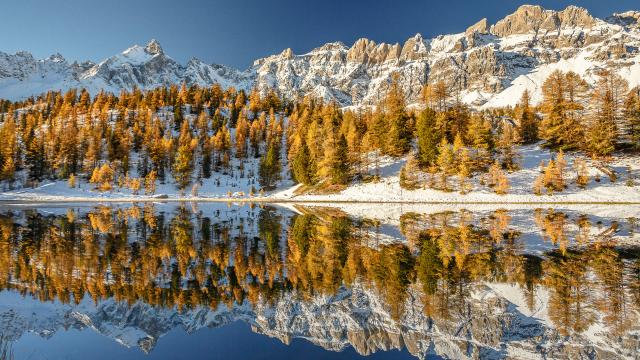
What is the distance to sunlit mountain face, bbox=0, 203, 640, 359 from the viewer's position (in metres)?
9.20

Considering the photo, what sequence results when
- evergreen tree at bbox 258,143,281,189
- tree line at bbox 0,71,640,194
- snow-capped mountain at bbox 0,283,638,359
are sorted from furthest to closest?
evergreen tree at bbox 258,143,281,189
tree line at bbox 0,71,640,194
snow-capped mountain at bbox 0,283,638,359

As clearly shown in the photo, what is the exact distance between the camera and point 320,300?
39.4ft

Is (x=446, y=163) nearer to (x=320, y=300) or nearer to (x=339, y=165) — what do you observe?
(x=339, y=165)

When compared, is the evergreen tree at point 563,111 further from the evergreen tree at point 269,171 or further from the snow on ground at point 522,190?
the evergreen tree at point 269,171

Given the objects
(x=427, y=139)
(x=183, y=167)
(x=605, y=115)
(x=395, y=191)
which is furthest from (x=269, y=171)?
(x=605, y=115)

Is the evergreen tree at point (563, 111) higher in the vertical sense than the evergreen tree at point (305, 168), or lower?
higher

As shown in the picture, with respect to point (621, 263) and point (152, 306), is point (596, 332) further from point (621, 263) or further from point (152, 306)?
point (152, 306)

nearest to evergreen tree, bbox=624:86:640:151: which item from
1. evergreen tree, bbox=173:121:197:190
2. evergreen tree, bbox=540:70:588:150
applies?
evergreen tree, bbox=540:70:588:150

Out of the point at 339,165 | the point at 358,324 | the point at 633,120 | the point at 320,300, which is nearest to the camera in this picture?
the point at 358,324

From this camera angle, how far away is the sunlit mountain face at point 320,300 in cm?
920

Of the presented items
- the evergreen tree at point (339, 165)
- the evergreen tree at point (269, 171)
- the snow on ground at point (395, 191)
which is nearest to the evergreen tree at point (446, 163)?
the snow on ground at point (395, 191)

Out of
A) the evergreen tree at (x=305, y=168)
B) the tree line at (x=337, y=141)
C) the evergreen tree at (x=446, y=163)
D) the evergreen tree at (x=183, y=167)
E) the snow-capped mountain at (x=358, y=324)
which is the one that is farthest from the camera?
the evergreen tree at (x=183, y=167)

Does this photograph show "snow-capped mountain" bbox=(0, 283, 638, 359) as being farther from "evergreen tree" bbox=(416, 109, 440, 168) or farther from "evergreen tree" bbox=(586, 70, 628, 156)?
"evergreen tree" bbox=(586, 70, 628, 156)

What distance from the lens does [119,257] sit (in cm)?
1778
